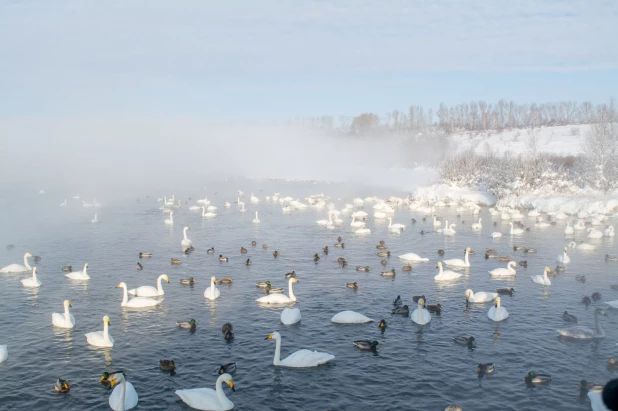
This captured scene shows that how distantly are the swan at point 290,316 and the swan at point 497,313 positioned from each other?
Answer: 8.65 meters

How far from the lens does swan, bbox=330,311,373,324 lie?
905 inches

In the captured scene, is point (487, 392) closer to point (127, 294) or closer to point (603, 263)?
point (127, 294)

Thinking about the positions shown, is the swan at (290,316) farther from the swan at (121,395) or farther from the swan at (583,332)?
the swan at (583,332)

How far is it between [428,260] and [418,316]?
1299 cm

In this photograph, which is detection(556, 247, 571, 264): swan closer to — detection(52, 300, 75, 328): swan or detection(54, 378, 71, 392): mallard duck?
detection(52, 300, 75, 328): swan

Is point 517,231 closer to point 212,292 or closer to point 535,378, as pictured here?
point 212,292

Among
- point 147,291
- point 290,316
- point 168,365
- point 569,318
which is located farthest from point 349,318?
point 147,291

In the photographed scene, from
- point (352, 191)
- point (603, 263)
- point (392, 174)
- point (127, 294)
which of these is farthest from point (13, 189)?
point (603, 263)

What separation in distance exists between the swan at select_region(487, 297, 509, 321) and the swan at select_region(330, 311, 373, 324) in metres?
5.55

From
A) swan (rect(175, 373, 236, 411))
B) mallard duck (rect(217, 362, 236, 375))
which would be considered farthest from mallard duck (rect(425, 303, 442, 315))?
swan (rect(175, 373, 236, 411))

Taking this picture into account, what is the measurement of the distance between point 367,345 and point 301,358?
2.91 meters

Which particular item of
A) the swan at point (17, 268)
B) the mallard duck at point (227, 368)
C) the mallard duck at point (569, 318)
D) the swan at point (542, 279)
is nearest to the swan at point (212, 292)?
the mallard duck at point (227, 368)

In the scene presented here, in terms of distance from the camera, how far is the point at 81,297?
2650cm

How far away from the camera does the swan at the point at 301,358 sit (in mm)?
18625
